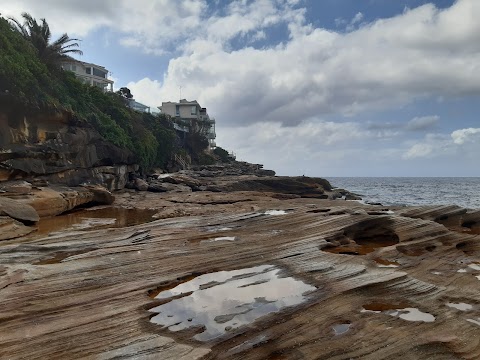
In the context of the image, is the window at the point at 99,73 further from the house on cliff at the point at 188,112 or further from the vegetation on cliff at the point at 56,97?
the vegetation on cliff at the point at 56,97

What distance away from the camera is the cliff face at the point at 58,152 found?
24.2 metres

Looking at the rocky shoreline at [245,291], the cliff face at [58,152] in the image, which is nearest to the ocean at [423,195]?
the cliff face at [58,152]

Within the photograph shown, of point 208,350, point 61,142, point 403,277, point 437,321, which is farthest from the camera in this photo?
point 61,142

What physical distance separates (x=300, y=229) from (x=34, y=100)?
2383 cm

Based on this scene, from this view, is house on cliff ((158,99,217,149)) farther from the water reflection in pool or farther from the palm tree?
the water reflection in pool

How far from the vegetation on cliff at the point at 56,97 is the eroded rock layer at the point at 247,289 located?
736 inches

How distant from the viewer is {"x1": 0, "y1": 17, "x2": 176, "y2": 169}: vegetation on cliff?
87.0ft

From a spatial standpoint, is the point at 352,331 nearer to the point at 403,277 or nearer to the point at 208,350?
the point at 208,350

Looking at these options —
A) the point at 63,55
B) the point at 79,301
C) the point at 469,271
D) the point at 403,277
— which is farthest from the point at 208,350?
the point at 63,55

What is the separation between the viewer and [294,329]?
717 centimetres

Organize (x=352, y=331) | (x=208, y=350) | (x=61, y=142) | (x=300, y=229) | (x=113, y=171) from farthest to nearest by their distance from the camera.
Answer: (x=113, y=171)
(x=61, y=142)
(x=300, y=229)
(x=352, y=331)
(x=208, y=350)

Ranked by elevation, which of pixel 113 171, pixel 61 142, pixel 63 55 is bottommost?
pixel 113 171

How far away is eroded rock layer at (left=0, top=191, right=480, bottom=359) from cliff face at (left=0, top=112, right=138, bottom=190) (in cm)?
1388

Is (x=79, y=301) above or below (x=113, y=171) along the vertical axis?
below
